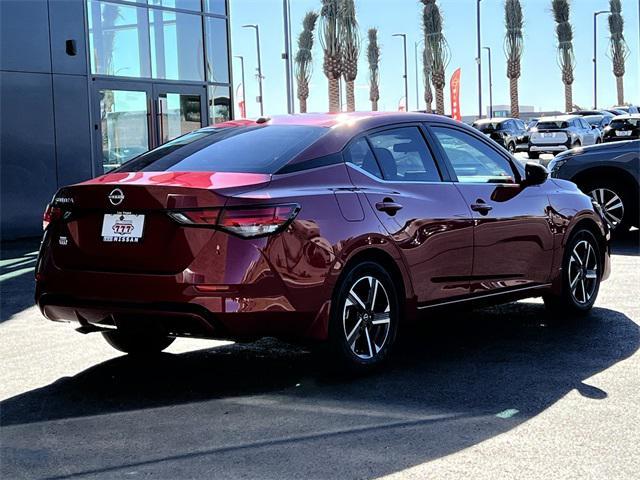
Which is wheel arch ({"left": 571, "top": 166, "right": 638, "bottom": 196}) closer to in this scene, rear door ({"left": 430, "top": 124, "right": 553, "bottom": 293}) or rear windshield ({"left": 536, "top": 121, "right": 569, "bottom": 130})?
rear door ({"left": 430, "top": 124, "right": 553, "bottom": 293})

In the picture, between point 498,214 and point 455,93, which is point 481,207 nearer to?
point 498,214

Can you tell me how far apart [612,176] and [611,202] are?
341mm

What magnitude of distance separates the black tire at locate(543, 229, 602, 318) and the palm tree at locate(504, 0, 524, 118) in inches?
2516

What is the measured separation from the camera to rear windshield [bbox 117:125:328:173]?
592cm

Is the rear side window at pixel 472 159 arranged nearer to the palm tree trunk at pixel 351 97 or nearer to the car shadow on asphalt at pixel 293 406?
the car shadow on asphalt at pixel 293 406

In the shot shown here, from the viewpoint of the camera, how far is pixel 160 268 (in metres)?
5.48

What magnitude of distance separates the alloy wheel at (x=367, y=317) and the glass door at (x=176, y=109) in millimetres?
13616

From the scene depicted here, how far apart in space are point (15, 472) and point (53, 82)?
44.7ft

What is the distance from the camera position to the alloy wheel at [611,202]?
13711mm

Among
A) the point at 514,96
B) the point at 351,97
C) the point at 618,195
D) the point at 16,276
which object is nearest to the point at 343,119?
the point at 16,276

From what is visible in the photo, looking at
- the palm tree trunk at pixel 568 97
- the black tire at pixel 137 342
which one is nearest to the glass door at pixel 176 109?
the black tire at pixel 137 342

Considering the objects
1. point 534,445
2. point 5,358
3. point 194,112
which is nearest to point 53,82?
point 194,112

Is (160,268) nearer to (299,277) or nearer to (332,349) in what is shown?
(299,277)

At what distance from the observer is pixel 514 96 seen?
233 feet
